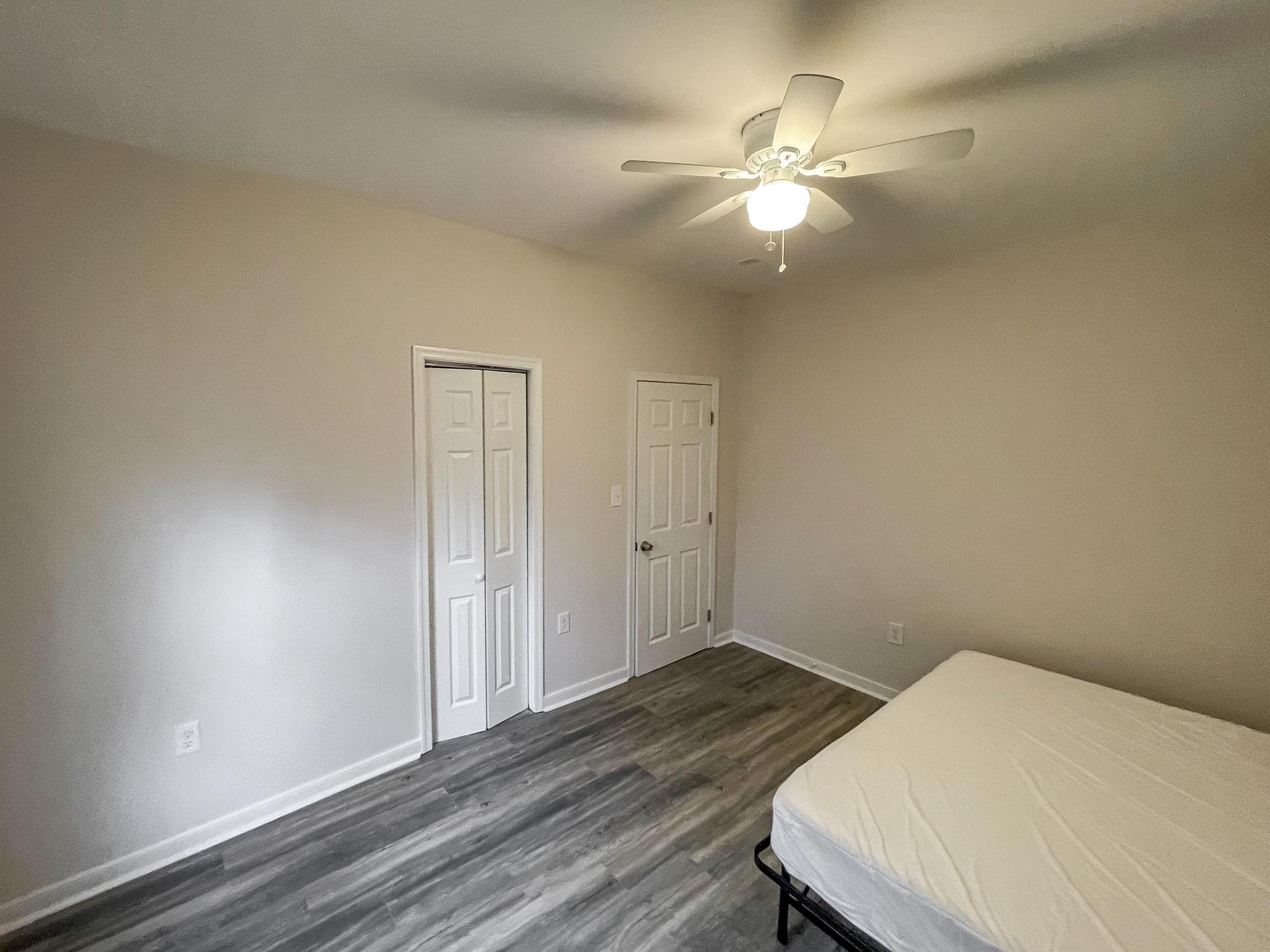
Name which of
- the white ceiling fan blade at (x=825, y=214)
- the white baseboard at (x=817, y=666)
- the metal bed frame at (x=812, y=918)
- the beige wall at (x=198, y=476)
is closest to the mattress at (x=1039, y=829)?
the metal bed frame at (x=812, y=918)

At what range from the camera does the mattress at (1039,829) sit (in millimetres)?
1215

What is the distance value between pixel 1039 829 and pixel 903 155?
6.12 ft

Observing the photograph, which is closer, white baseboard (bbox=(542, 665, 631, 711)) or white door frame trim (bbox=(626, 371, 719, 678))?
white baseboard (bbox=(542, 665, 631, 711))

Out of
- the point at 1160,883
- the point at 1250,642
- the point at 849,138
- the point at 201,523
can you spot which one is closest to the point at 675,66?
the point at 849,138

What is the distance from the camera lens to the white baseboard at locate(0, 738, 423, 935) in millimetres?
1767

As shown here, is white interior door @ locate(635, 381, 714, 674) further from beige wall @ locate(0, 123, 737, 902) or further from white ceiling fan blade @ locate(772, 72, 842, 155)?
white ceiling fan blade @ locate(772, 72, 842, 155)

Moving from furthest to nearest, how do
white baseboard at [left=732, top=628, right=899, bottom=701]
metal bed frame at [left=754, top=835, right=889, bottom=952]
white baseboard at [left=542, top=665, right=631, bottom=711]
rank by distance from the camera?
1. white baseboard at [left=732, top=628, right=899, bottom=701]
2. white baseboard at [left=542, top=665, right=631, bottom=711]
3. metal bed frame at [left=754, top=835, right=889, bottom=952]

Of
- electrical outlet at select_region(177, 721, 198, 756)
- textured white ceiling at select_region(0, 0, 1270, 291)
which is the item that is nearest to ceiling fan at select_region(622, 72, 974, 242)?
textured white ceiling at select_region(0, 0, 1270, 291)

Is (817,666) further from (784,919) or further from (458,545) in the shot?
(458,545)

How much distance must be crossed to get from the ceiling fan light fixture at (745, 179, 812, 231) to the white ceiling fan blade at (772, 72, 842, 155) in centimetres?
10

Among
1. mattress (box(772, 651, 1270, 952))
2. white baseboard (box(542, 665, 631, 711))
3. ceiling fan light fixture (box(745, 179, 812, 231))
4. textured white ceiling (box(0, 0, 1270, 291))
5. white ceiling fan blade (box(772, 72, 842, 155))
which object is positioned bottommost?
Answer: white baseboard (box(542, 665, 631, 711))

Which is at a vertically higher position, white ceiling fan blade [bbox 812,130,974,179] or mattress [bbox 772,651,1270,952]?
white ceiling fan blade [bbox 812,130,974,179]

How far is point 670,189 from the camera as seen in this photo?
82.1 inches

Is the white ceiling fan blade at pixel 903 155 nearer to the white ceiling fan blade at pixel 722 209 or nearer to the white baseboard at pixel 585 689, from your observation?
the white ceiling fan blade at pixel 722 209
